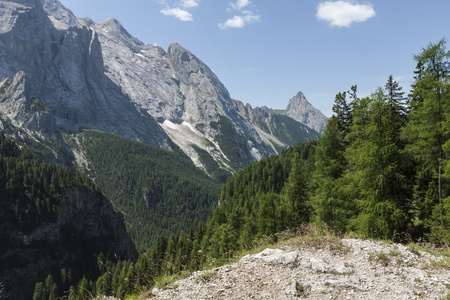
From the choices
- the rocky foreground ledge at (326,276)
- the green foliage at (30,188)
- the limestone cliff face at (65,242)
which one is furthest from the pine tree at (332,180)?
the green foliage at (30,188)

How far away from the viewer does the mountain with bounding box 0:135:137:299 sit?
100688 millimetres

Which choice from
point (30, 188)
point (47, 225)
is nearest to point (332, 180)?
point (47, 225)

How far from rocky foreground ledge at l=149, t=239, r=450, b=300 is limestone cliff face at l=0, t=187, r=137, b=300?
111m

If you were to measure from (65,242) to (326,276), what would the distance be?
13577 cm

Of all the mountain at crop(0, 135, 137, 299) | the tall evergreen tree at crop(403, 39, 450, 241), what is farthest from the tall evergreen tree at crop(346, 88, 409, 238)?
the mountain at crop(0, 135, 137, 299)

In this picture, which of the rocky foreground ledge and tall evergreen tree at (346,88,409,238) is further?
tall evergreen tree at (346,88,409,238)

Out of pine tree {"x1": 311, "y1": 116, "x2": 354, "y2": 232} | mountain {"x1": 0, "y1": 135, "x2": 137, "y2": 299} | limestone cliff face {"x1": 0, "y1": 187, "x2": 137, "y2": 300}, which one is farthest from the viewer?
mountain {"x1": 0, "y1": 135, "x2": 137, "y2": 299}

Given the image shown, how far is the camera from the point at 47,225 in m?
112

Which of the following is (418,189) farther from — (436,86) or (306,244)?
(306,244)

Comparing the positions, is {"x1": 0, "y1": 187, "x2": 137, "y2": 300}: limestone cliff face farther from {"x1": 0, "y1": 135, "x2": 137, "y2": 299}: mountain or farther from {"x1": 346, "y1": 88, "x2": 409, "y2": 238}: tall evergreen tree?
{"x1": 346, "y1": 88, "x2": 409, "y2": 238}: tall evergreen tree

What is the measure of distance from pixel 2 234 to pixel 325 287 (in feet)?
Result: 431

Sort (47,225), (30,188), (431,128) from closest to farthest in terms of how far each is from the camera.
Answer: (431,128)
(47,225)
(30,188)

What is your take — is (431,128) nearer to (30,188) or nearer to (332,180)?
(332,180)

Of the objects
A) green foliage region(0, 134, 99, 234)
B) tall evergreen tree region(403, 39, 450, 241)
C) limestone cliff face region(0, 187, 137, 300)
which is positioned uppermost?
tall evergreen tree region(403, 39, 450, 241)
